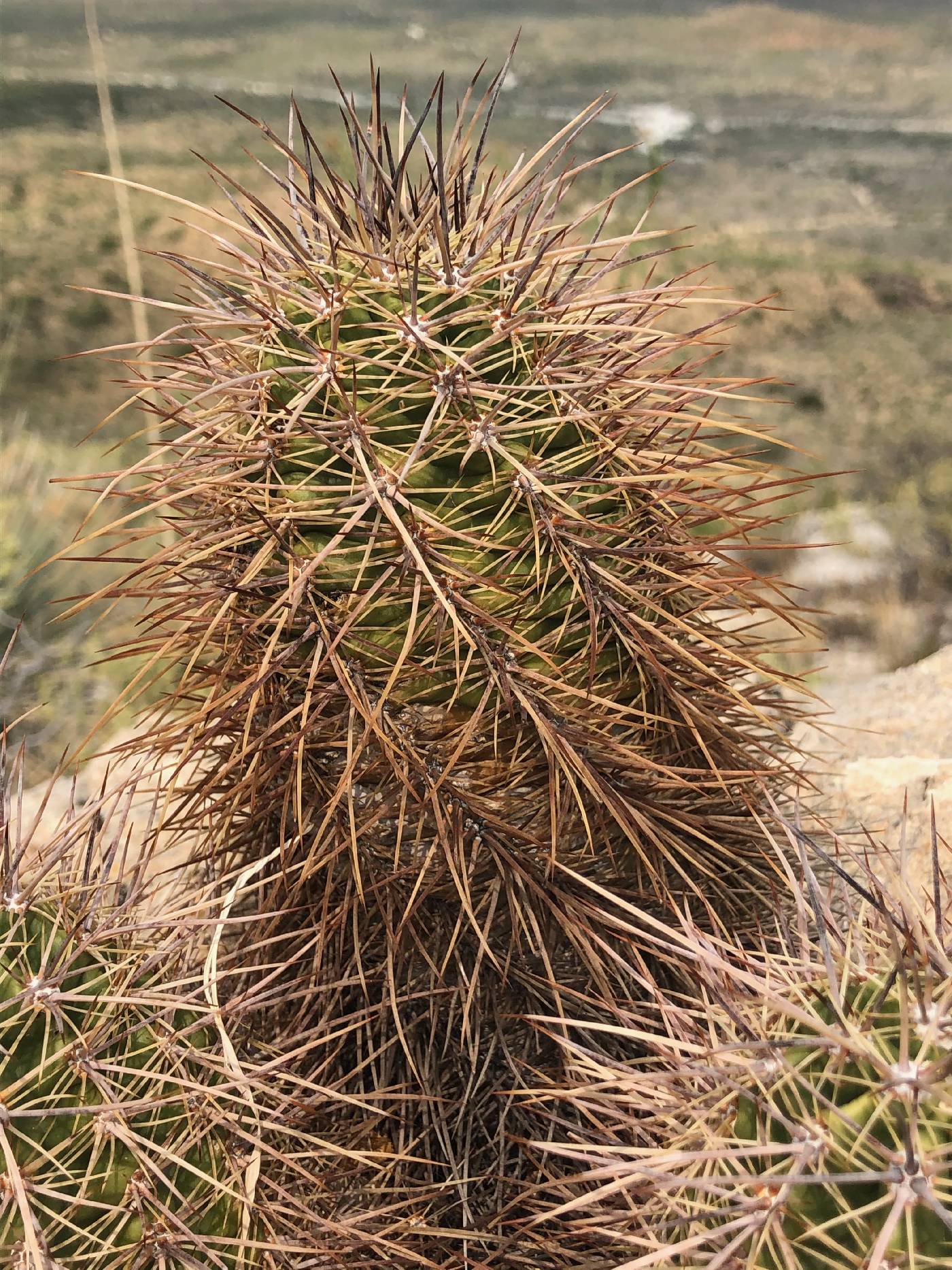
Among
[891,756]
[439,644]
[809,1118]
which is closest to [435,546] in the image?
[439,644]

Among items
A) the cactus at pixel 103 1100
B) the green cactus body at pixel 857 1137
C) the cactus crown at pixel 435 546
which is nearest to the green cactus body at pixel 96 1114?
the cactus at pixel 103 1100

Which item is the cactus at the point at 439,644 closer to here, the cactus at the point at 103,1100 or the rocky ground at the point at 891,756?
the cactus at the point at 103,1100

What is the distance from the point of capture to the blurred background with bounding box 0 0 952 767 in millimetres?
2713

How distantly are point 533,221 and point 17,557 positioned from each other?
5.46ft

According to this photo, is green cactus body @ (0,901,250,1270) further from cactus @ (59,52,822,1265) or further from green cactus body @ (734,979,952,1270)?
green cactus body @ (734,979,952,1270)

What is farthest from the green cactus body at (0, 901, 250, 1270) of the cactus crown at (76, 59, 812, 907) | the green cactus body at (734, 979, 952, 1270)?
the green cactus body at (734, 979, 952, 1270)

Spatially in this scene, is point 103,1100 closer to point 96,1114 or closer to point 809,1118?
point 96,1114

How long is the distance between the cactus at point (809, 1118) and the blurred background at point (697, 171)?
204 centimetres

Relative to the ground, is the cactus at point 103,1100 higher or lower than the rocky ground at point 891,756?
higher

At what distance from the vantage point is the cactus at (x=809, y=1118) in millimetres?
411

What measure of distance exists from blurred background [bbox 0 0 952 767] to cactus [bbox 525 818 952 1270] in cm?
204

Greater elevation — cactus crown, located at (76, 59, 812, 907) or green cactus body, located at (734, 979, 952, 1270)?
cactus crown, located at (76, 59, 812, 907)

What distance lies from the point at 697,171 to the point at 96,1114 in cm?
292

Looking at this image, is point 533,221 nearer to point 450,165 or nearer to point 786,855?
point 450,165
